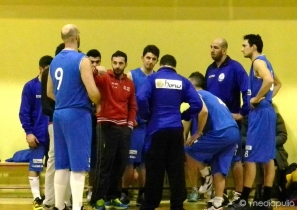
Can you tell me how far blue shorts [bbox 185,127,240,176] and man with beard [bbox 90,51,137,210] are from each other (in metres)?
0.63

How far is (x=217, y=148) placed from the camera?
4883 millimetres

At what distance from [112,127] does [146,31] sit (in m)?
2.34

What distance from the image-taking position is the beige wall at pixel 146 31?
7.00m

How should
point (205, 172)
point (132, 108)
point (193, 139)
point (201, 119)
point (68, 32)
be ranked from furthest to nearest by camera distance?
point (205, 172) < point (132, 108) < point (193, 139) < point (201, 119) < point (68, 32)

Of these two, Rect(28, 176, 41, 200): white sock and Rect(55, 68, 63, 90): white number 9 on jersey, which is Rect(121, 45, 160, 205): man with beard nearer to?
Rect(28, 176, 41, 200): white sock

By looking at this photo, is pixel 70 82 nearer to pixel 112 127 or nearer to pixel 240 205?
pixel 112 127

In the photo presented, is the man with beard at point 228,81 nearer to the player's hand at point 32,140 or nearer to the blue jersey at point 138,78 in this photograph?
the blue jersey at point 138,78

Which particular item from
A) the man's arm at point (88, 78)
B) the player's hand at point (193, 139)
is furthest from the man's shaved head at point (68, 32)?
the player's hand at point (193, 139)

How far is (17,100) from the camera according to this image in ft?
23.0

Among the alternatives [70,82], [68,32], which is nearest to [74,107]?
[70,82]

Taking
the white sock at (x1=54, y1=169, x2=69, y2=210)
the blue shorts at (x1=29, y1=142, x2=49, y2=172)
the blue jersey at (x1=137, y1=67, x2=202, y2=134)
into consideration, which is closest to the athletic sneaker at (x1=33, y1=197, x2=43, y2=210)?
the blue shorts at (x1=29, y1=142, x2=49, y2=172)

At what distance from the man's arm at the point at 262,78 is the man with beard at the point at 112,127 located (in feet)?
3.94

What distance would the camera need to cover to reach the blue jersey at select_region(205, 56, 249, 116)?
556 cm

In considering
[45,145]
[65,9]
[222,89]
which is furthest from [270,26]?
[45,145]
